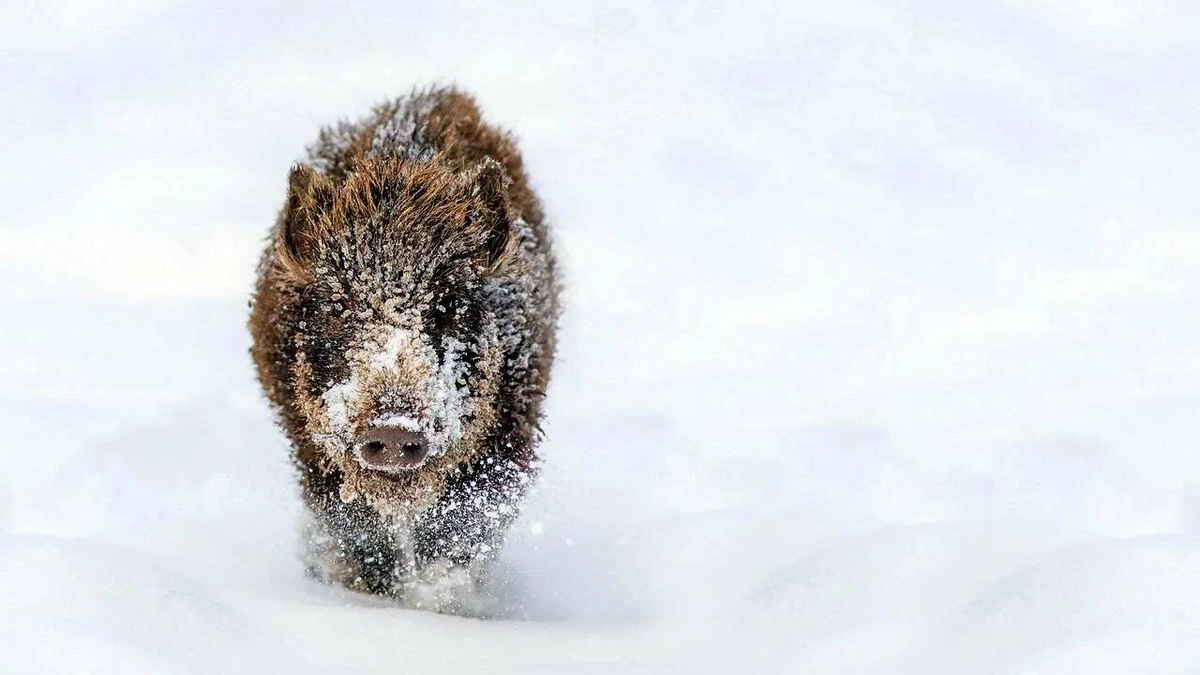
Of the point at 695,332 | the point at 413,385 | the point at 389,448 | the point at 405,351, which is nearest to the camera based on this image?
the point at 389,448

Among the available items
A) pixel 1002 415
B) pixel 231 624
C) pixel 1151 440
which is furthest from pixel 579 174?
pixel 231 624

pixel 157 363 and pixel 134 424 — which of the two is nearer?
pixel 134 424

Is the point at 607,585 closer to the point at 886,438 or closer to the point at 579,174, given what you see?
the point at 886,438

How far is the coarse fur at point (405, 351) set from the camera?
4570 mm

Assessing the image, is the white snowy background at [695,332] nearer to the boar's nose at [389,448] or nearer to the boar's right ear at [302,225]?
the boar's nose at [389,448]

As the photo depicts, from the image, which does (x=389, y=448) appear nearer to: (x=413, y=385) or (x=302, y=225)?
(x=413, y=385)

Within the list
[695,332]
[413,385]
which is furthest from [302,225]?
[695,332]

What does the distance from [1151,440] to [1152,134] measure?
4743 millimetres

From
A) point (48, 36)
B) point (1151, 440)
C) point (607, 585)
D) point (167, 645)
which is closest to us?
point (167, 645)

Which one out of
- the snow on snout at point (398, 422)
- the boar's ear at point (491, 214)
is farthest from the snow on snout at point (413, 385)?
the boar's ear at point (491, 214)

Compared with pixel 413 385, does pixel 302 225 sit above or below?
above

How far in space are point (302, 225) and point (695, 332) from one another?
3605 mm

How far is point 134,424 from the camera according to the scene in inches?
244

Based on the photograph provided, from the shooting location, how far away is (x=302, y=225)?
489cm
